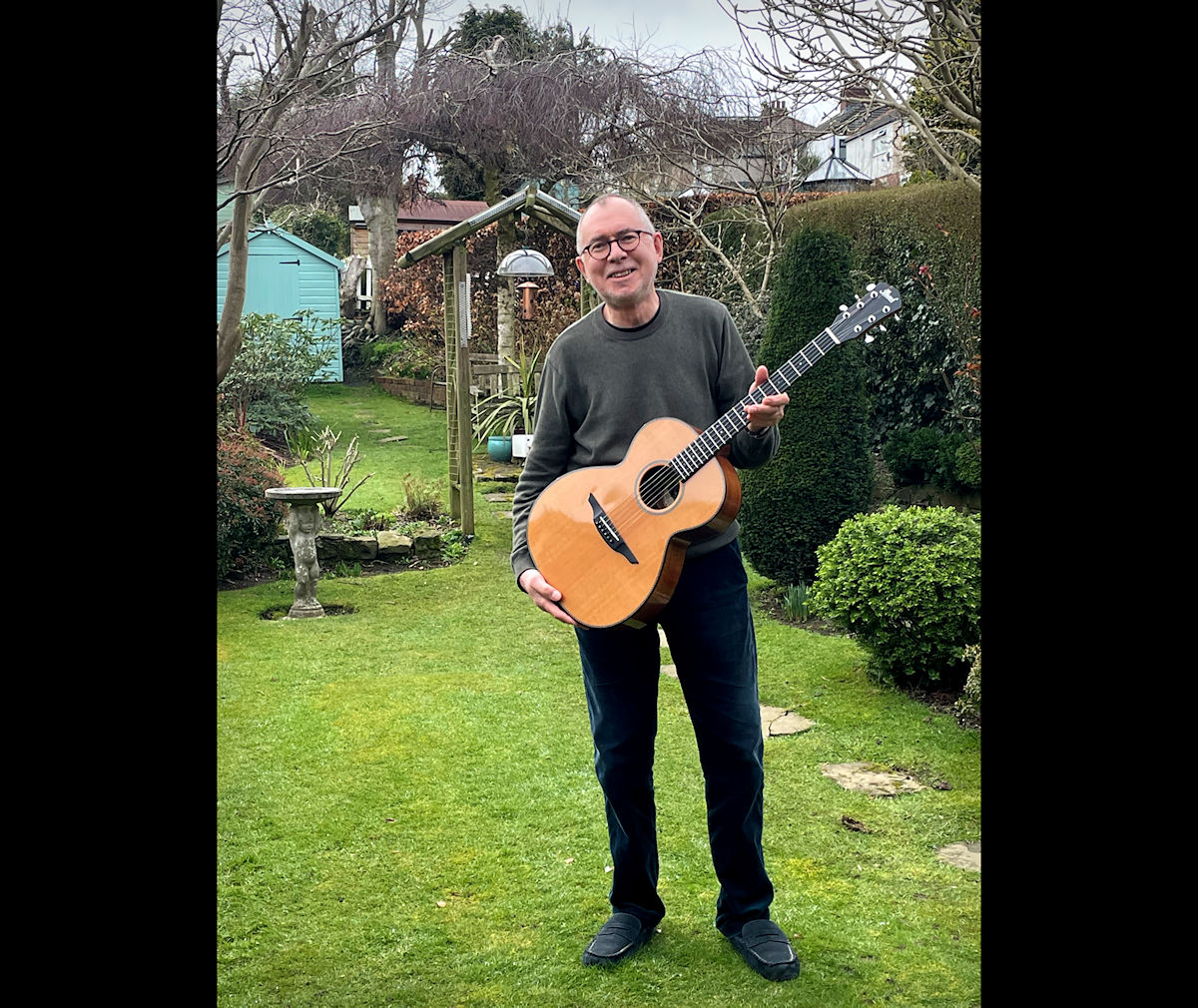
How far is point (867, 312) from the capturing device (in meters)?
2.85

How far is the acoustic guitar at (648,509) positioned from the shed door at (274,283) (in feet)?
56.0

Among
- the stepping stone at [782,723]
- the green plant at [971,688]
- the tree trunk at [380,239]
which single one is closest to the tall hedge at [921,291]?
the green plant at [971,688]

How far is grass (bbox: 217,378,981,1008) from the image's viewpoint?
2963 millimetres

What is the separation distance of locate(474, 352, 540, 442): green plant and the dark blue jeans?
9329mm

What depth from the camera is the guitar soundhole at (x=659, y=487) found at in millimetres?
2793

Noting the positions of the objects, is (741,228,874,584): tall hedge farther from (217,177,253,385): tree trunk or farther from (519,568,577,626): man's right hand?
(519,568,577,626): man's right hand

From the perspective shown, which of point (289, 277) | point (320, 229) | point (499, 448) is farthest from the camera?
point (320, 229)

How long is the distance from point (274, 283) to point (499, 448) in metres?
8.63

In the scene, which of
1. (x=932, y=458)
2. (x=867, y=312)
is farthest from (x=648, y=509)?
(x=932, y=458)

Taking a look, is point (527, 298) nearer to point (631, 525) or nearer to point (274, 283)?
point (274, 283)
